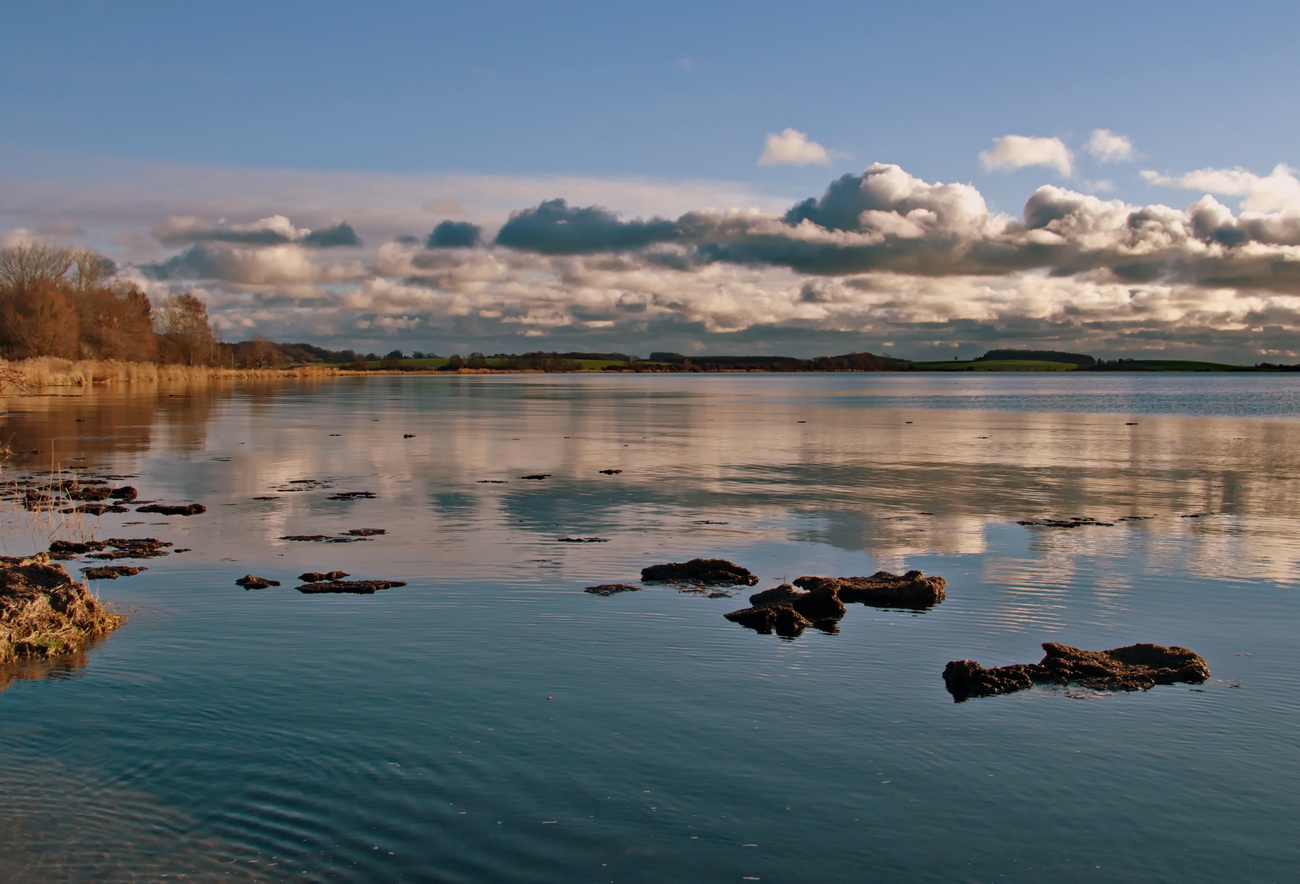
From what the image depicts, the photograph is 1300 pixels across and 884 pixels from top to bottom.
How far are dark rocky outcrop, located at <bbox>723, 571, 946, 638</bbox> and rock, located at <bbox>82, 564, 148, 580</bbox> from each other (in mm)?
7698

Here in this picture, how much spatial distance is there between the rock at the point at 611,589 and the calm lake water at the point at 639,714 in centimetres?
34

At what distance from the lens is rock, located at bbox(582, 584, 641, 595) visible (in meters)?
12.8

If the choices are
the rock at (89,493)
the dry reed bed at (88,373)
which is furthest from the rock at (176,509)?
the dry reed bed at (88,373)

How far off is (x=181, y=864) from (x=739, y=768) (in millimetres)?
3510

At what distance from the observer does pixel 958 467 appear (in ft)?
98.8

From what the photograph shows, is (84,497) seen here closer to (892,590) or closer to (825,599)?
(825,599)

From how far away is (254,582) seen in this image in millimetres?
12898

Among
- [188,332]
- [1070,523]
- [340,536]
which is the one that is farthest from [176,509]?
[188,332]

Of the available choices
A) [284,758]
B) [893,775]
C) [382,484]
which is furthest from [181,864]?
[382,484]

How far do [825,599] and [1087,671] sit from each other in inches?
120

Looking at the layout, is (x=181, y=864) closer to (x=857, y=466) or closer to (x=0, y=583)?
(x=0, y=583)

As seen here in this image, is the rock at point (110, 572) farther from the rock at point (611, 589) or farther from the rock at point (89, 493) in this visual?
the rock at point (89, 493)

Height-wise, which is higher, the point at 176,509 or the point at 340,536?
the point at 176,509

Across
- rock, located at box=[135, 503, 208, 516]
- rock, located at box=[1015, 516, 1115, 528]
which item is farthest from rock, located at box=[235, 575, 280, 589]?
rock, located at box=[1015, 516, 1115, 528]
